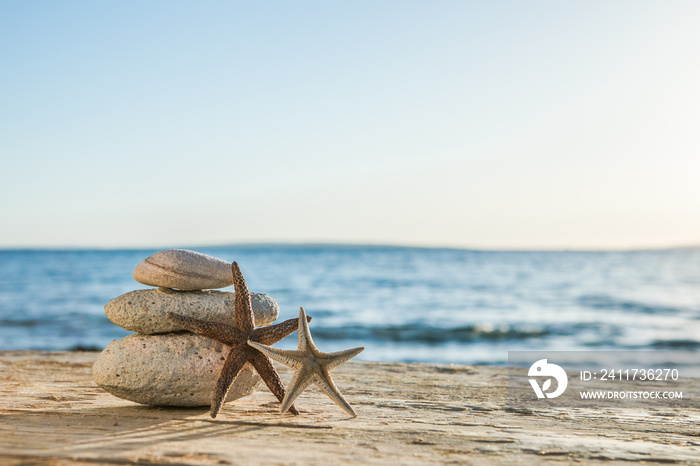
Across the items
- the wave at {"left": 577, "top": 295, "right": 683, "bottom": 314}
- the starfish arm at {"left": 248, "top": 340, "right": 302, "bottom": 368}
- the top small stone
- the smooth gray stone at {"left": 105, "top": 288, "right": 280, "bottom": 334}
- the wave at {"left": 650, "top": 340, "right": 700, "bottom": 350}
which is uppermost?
the top small stone

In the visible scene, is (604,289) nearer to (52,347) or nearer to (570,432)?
(52,347)

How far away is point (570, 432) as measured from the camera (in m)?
3.62

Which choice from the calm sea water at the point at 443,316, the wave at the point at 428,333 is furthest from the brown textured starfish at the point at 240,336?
the wave at the point at 428,333

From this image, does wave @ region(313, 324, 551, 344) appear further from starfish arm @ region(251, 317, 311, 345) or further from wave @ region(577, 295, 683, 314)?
starfish arm @ region(251, 317, 311, 345)

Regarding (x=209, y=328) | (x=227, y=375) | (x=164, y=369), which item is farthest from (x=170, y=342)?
(x=227, y=375)

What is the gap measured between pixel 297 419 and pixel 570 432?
1.86m

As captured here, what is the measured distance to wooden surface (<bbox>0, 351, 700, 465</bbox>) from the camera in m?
2.87

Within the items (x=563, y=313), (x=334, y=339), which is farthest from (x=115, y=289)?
(x=563, y=313)

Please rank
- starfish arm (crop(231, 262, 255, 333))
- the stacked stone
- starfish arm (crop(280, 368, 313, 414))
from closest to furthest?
starfish arm (crop(280, 368, 313, 414)), the stacked stone, starfish arm (crop(231, 262, 255, 333))

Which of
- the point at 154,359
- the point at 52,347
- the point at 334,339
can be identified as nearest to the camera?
the point at 154,359

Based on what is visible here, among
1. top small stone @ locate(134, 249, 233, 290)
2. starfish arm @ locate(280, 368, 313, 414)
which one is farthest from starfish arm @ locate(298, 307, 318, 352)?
top small stone @ locate(134, 249, 233, 290)
